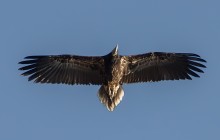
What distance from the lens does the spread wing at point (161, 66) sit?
99.9 feet

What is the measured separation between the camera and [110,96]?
2970cm

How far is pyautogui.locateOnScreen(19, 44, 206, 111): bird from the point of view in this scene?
2975 centimetres

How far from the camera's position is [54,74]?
30422 millimetres

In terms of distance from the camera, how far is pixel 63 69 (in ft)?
99.9

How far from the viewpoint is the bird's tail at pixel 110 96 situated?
2972 centimetres

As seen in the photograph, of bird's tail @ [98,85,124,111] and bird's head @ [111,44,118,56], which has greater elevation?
bird's head @ [111,44,118,56]

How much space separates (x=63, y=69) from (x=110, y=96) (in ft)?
5.72

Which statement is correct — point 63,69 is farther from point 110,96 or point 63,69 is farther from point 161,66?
point 161,66

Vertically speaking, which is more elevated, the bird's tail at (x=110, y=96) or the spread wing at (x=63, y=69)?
the spread wing at (x=63, y=69)

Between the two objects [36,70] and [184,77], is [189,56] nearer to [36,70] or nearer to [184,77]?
[184,77]

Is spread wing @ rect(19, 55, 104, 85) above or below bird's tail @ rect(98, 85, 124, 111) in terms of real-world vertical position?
above

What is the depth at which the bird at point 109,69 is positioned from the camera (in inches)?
1171

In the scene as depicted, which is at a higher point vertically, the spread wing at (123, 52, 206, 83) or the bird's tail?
the spread wing at (123, 52, 206, 83)

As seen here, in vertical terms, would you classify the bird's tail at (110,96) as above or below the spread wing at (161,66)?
below
